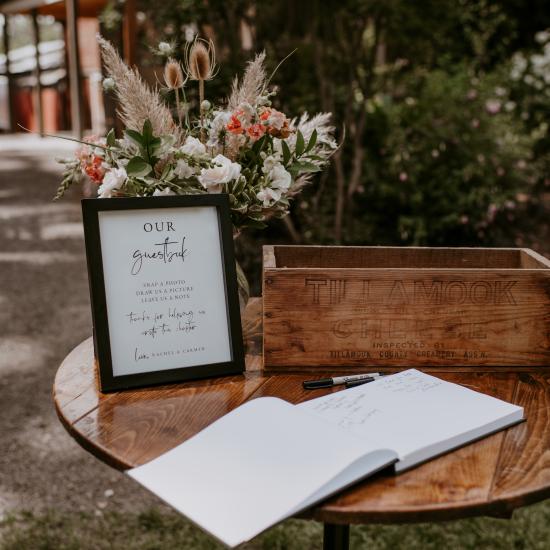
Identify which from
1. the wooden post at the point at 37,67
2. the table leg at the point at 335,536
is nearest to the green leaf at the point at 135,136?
the table leg at the point at 335,536

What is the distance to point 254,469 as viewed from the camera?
92cm

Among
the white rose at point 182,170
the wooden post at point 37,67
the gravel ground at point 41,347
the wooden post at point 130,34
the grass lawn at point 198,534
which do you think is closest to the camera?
the white rose at point 182,170

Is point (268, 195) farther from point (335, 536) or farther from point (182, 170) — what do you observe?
point (335, 536)

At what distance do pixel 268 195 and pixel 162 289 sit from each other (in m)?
0.27

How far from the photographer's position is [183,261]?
50.4 inches

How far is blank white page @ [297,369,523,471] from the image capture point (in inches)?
39.4

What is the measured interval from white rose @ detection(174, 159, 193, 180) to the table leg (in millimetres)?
703

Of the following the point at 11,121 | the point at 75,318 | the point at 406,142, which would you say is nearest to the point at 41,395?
the point at 75,318

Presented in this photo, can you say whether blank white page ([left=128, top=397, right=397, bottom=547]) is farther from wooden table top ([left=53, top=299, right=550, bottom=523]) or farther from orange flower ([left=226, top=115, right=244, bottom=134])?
orange flower ([left=226, top=115, right=244, bottom=134])

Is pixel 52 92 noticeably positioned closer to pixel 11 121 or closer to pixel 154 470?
pixel 11 121

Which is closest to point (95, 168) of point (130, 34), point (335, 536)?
point (335, 536)

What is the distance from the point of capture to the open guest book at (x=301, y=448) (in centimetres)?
86

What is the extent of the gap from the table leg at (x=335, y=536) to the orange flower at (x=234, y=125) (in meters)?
0.75

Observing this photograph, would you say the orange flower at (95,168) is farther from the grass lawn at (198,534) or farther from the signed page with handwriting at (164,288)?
the grass lawn at (198,534)
